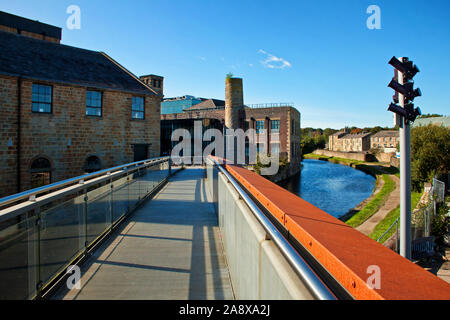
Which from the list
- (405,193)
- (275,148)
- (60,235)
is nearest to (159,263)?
(60,235)

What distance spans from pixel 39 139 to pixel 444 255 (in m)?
20.3

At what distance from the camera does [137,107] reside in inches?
814

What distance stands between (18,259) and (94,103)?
18057mm

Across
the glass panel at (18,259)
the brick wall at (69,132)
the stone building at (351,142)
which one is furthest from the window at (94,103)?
the stone building at (351,142)

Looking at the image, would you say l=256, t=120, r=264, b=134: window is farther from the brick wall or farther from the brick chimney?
the brick wall

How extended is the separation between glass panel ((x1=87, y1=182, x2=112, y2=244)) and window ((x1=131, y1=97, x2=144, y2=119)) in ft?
53.5

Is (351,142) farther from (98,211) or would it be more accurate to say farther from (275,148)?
(98,211)

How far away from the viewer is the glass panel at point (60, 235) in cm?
307

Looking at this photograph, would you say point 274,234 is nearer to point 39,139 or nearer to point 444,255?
point 444,255

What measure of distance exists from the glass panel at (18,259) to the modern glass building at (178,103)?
61.8 meters

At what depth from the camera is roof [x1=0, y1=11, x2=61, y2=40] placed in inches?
1436

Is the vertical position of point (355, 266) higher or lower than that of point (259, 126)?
lower
